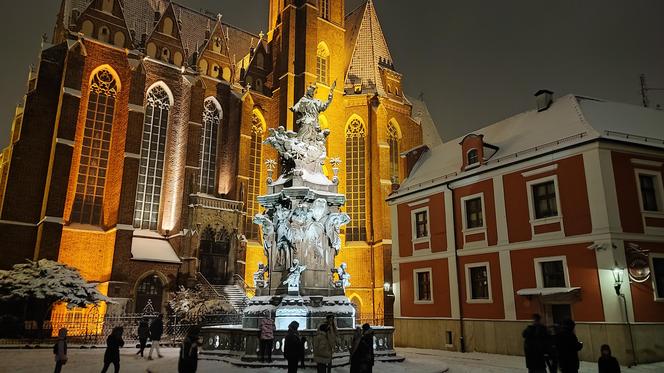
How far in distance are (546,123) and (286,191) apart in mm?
12585

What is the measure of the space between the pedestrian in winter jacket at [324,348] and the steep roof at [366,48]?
3295 centimetres

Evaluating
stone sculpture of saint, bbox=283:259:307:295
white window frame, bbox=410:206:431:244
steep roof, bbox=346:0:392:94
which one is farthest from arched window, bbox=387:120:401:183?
stone sculpture of saint, bbox=283:259:307:295

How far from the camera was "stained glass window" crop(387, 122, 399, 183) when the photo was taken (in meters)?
38.4

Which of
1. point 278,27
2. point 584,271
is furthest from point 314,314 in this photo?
point 278,27

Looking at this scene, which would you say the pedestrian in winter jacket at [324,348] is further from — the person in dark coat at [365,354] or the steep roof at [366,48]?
the steep roof at [366,48]

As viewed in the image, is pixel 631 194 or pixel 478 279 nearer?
pixel 631 194

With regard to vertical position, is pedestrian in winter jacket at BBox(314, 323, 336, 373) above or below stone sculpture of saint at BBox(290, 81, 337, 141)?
below

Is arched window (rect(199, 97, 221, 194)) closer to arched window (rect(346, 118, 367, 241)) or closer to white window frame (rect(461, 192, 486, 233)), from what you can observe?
arched window (rect(346, 118, 367, 241))

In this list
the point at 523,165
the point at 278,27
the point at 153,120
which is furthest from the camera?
the point at 278,27

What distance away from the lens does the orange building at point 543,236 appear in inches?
597

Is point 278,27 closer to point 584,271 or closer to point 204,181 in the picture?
point 204,181

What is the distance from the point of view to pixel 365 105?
38.1 metres

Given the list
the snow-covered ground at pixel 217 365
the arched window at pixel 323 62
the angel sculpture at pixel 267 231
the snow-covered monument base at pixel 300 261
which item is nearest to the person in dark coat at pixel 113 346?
the snow-covered ground at pixel 217 365

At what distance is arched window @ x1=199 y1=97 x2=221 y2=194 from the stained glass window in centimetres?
1405
